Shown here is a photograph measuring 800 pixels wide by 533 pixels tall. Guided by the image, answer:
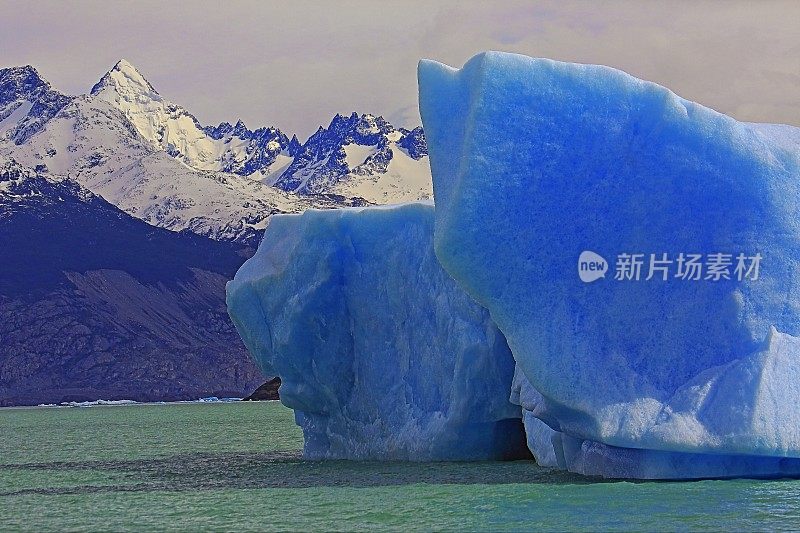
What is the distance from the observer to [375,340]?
22.6 meters

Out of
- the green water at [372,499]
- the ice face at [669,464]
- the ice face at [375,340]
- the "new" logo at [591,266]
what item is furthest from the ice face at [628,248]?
the ice face at [375,340]

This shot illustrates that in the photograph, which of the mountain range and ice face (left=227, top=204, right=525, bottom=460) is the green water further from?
the mountain range

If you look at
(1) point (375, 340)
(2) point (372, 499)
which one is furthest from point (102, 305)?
(2) point (372, 499)

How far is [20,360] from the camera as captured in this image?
456 ft

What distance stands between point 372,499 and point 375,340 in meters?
6.46

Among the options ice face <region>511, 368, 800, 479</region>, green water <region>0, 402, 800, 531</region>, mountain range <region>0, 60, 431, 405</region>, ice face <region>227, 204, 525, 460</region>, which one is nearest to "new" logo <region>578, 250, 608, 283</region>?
ice face <region>511, 368, 800, 479</region>

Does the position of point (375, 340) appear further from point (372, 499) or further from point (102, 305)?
point (102, 305)

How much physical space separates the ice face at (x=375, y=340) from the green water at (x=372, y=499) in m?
0.70

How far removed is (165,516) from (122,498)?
2618 millimetres

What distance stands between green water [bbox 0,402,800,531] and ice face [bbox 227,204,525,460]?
0.70 metres

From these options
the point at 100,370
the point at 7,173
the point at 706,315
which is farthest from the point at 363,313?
the point at 7,173

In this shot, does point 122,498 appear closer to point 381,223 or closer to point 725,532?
point 381,223

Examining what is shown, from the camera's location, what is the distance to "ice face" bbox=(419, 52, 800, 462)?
16.0 meters

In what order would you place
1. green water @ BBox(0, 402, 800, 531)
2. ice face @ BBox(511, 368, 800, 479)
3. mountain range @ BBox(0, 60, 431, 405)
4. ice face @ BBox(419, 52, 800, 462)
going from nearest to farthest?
green water @ BBox(0, 402, 800, 531) < ice face @ BBox(419, 52, 800, 462) < ice face @ BBox(511, 368, 800, 479) < mountain range @ BBox(0, 60, 431, 405)
